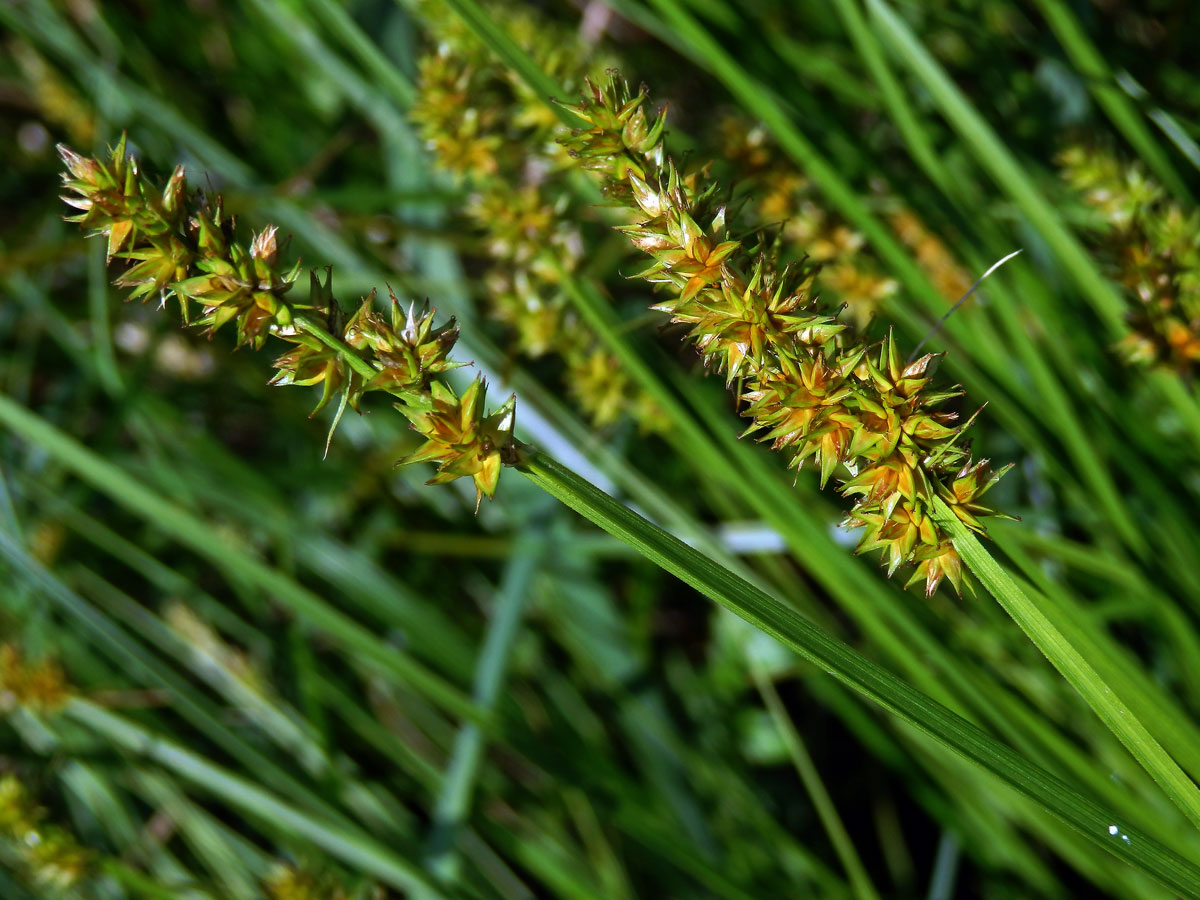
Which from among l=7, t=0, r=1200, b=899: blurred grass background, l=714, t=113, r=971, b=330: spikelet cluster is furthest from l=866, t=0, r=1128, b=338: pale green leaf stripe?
l=714, t=113, r=971, b=330: spikelet cluster

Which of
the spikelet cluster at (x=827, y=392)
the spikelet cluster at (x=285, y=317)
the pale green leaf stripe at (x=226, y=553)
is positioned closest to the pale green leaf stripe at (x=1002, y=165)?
the spikelet cluster at (x=827, y=392)

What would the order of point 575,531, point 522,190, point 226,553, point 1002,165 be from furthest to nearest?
point 575,531 < point 226,553 < point 522,190 < point 1002,165

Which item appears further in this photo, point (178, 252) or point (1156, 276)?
point (1156, 276)

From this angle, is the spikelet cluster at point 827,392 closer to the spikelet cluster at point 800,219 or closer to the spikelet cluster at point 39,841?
the spikelet cluster at point 800,219

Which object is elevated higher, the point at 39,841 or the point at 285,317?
the point at 285,317

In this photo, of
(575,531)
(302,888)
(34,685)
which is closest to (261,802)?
(302,888)

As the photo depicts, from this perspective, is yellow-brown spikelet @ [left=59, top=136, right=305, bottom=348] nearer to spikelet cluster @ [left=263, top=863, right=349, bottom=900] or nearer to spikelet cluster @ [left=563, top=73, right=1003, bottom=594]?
spikelet cluster @ [left=563, top=73, right=1003, bottom=594]

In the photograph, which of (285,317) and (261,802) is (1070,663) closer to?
(285,317)
